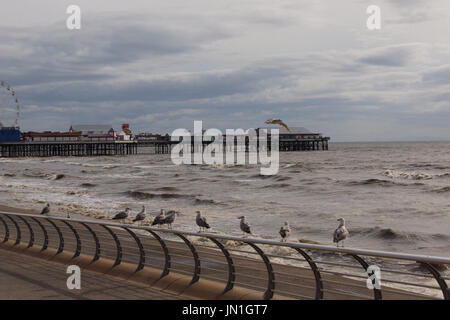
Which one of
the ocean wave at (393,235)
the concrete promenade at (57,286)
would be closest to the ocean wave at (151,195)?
the ocean wave at (393,235)

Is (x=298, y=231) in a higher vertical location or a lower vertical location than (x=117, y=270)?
lower

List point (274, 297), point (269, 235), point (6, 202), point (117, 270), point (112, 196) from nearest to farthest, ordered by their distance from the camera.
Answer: point (274, 297) < point (117, 270) < point (269, 235) < point (6, 202) < point (112, 196)

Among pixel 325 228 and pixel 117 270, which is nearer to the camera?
pixel 117 270

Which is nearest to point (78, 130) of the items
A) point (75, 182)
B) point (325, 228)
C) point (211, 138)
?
point (211, 138)

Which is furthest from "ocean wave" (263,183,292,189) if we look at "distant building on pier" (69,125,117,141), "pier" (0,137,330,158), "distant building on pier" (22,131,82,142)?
"distant building on pier" (69,125,117,141)

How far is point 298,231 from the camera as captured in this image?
62.1 feet

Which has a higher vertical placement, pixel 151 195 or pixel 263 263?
pixel 263 263

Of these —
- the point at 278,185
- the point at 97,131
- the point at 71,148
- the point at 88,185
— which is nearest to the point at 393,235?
the point at 278,185

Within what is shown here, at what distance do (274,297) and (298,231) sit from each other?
12.6m

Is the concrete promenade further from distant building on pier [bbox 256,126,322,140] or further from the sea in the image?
distant building on pier [bbox 256,126,322,140]

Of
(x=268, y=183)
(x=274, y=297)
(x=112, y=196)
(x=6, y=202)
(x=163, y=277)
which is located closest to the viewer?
(x=274, y=297)

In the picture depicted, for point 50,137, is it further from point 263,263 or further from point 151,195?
point 263,263

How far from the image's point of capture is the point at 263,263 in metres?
10.8

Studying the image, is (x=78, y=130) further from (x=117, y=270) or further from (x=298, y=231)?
(x=117, y=270)
